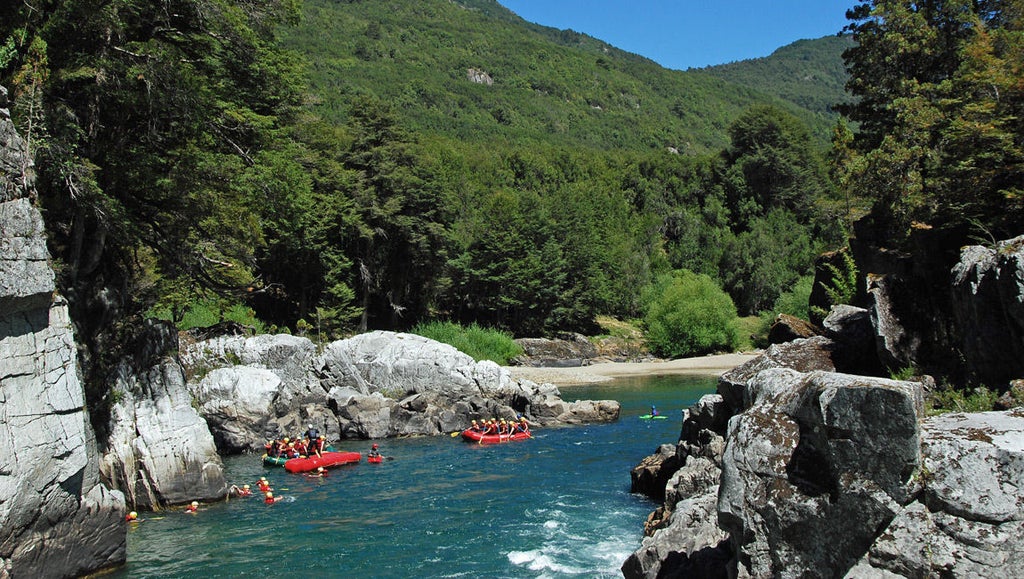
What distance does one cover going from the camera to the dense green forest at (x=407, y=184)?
1577 cm

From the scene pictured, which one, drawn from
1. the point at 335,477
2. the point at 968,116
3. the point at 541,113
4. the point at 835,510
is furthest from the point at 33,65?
the point at 541,113

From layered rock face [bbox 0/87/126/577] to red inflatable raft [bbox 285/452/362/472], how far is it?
29.7 ft

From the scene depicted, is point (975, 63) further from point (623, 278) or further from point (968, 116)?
point (623, 278)

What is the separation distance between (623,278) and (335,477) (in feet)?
177

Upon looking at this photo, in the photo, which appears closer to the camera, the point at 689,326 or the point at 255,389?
the point at 255,389

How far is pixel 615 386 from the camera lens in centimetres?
4459

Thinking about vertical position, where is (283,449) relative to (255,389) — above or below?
below

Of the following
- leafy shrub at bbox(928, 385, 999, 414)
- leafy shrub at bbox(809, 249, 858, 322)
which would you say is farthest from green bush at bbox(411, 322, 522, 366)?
leafy shrub at bbox(928, 385, 999, 414)

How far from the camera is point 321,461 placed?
2306cm

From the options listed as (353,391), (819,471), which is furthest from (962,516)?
(353,391)

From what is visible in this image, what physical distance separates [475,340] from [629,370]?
11671mm

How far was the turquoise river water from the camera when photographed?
1380 centimetres

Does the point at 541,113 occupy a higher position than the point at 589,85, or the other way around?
the point at 589,85

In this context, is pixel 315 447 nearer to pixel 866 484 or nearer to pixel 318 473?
pixel 318 473
